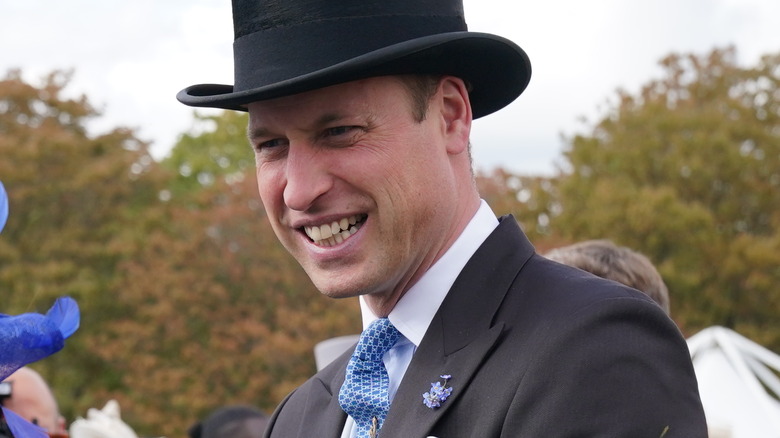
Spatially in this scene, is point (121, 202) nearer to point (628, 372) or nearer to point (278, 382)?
point (278, 382)

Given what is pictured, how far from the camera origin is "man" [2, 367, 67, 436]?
16.1 ft

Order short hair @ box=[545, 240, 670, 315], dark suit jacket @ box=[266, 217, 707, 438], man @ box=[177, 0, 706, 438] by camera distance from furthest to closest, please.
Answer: short hair @ box=[545, 240, 670, 315]
man @ box=[177, 0, 706, 438]
dark suit jacket @ box=[266, 217, 707, 438]

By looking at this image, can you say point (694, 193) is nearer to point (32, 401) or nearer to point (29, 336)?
point (32, 401)

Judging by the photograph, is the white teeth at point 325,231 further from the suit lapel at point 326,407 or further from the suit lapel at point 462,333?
the suit lapel at point 326,407

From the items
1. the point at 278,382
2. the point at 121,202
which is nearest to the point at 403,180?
the point at 278,382

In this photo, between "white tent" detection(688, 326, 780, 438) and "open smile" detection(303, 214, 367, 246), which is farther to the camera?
"white tent" detection(688, 326, 780, 438)

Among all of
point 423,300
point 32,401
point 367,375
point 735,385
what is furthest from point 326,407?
point 735,385

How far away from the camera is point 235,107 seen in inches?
101

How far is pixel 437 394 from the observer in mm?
2266

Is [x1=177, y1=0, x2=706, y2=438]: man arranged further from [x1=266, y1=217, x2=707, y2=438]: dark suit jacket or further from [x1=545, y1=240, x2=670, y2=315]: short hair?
[x1=545, y1=240, x2=670, y2=315]: short hair

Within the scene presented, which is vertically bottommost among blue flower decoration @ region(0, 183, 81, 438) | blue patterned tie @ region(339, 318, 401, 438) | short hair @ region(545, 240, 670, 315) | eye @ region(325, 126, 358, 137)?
short hair @ region(545, 240, 670, 315)

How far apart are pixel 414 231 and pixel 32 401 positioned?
316 cm

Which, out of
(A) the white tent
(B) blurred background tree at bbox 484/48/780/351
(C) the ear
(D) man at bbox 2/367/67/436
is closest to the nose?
(C) the ear

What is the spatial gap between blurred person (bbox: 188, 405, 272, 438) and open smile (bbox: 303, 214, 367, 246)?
4064 millimetres
